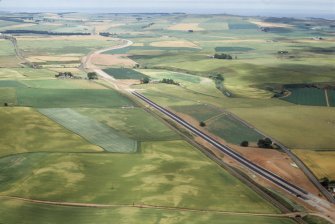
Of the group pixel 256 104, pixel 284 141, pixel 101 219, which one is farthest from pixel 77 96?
pixel 101 219

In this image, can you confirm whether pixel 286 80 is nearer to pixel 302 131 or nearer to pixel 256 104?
pixel 256 104

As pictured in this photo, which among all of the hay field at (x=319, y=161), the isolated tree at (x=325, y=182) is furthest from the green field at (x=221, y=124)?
the isolated tree at (x=325, y=182)

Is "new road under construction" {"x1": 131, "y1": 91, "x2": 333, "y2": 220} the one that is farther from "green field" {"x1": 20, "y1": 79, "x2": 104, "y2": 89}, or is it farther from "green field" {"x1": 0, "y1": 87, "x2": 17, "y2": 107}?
"green field" {"x1": 0, "y1": 87, "x2": 17, "y2": 107}

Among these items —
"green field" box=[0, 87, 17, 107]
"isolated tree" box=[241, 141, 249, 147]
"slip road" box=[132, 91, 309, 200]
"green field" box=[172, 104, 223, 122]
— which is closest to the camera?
"slip road" box=[132, 91, 309, 200]

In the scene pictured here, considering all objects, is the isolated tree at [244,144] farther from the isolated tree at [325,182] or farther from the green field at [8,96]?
the green field at [8,96]

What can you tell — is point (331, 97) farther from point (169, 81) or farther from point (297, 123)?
point (169, 81)

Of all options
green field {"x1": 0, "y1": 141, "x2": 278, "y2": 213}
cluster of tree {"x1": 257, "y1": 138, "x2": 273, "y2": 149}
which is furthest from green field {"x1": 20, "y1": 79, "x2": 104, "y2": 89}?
cluster of tree {"x1": 257, "y1": 138, "x2": 273, "y2": 149}
